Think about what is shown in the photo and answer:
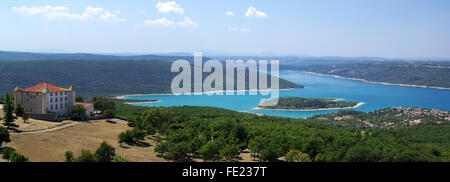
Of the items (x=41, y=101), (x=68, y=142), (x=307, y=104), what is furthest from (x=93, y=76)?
(x=68, y=142)

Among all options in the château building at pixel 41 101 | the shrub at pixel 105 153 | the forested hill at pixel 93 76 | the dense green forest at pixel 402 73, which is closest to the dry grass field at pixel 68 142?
the château building at pixel 41 101

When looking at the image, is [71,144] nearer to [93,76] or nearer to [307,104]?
[307,104]

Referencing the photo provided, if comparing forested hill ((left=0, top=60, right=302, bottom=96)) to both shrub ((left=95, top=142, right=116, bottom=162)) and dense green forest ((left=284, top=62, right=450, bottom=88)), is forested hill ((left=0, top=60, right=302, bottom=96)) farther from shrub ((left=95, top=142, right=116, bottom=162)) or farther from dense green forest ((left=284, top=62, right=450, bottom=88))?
shrub ((left=95, top=142, right=116, bottom=162))

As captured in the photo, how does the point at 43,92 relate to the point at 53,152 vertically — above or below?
above

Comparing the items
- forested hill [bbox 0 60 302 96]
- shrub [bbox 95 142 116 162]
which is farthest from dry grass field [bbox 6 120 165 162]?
forested hill [bbox 0 60 302 96]
